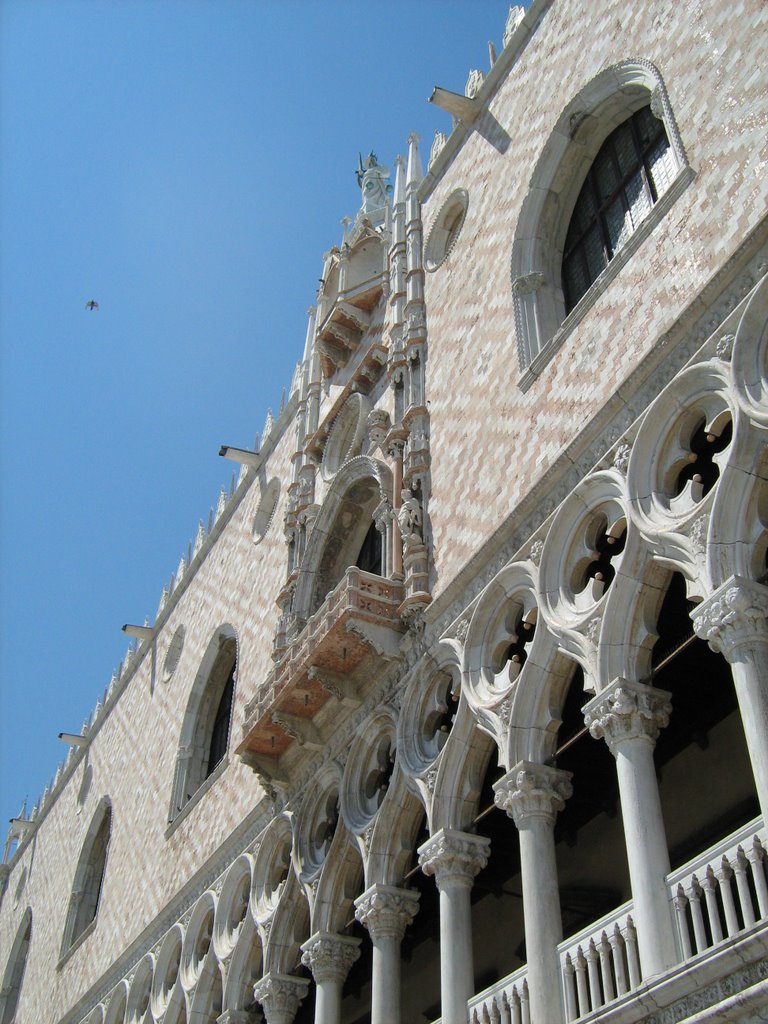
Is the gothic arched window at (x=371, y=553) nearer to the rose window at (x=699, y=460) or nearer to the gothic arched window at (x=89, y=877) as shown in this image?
the rose window at (x=699, y=460)

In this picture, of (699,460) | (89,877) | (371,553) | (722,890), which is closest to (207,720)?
(371,553)

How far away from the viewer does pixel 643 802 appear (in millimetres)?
7816

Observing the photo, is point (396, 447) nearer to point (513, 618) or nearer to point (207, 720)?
point (513, 618)

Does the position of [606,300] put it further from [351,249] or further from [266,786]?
[351,249]

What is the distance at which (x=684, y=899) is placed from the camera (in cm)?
723

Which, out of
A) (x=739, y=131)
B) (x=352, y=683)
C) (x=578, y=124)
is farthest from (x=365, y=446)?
(x=739, y=131)

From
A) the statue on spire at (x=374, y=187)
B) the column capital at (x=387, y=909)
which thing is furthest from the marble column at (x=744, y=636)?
the statue on spire at (x=374, y=187)

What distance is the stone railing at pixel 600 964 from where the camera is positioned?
751 centimetres

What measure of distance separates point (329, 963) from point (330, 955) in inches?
3.0

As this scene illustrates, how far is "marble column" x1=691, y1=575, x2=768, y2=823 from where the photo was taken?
7113 mm

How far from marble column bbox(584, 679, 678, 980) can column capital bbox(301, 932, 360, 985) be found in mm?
4562

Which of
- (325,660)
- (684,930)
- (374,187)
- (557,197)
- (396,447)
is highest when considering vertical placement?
(374,187)

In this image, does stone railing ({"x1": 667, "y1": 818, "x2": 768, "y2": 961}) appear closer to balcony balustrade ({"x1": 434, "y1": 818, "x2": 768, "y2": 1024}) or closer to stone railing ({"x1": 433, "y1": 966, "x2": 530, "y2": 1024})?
balcony balustrade ({"x1": 434, "y1": 818, "x2": 768, "y2": 1024})

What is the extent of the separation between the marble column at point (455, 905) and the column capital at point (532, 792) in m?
0.90
